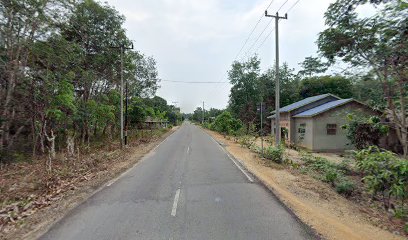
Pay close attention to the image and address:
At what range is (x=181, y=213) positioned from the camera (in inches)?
252

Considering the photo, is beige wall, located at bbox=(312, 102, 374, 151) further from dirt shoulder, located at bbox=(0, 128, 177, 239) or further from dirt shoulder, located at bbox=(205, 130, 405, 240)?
dirt shoulder, located at bbox=(0, 128, 177, 239)

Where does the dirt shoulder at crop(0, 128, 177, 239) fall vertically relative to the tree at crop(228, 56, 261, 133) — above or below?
below

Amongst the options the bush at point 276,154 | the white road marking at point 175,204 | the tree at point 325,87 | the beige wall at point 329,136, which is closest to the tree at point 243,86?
the tree at point 325,87

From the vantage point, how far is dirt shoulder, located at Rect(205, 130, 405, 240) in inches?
214

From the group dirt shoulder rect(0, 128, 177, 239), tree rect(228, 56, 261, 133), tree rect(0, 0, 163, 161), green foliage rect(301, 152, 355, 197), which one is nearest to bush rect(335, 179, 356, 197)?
green foliage rect(301, 152, 355, 197)

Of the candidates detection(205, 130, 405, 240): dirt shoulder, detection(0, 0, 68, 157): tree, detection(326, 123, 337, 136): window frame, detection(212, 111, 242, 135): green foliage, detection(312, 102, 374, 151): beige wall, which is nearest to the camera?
detection(205, 130, 405, 240): dirt shoulder

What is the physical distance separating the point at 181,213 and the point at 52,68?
50.7 ft

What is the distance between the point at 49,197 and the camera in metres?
7.94

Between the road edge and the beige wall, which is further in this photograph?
the beige wall

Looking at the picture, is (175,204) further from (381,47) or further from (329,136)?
(329,136)

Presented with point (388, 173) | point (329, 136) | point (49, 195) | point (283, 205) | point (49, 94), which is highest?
point (49, 94)

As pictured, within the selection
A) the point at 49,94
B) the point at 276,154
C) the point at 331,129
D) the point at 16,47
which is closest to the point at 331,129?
the point at 331,129

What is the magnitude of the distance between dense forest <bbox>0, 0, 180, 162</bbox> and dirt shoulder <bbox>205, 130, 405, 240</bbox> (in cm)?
1129

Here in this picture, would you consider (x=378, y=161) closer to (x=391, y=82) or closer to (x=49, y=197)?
(x=391, y=82)
